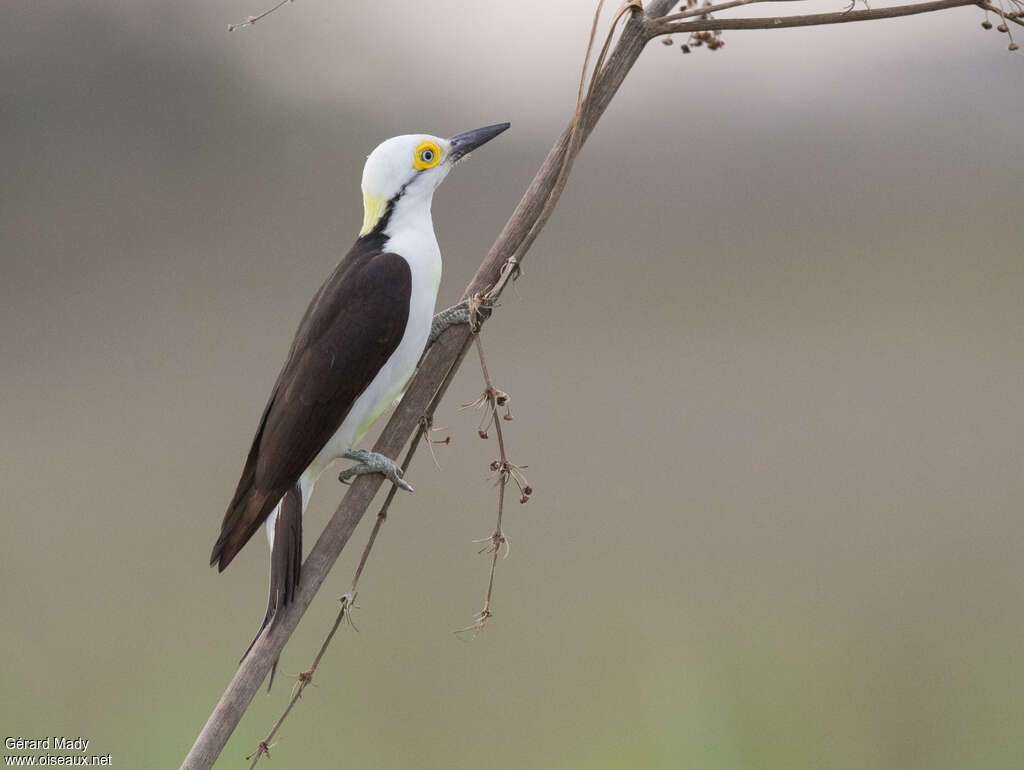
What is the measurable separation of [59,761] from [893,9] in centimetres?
145

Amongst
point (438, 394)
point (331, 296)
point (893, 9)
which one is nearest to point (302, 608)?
point (438, 394)

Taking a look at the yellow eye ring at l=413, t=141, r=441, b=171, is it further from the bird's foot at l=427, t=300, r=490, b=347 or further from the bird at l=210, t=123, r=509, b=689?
the bird's foot at l=427, t=300, r=490, b=347

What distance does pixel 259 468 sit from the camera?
1.46 meters

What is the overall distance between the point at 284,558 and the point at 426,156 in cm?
73

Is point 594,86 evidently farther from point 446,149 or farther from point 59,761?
point 59,761

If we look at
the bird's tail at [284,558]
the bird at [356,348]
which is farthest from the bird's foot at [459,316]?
the bird's tail at [284,558]

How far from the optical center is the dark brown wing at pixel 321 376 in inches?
56.4

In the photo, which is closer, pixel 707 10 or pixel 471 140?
pixel 707 10

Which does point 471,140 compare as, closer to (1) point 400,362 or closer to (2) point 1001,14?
(1) point 400,362

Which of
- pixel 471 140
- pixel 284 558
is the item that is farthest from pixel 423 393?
pixel 471 140

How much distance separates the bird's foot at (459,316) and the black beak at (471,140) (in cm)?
27

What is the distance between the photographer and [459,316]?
4.31 feet

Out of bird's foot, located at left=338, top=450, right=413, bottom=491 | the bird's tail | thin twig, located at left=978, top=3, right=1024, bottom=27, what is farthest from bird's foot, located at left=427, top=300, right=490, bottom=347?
thin twig, located at left=978, top=3, right=1024, bottom=27

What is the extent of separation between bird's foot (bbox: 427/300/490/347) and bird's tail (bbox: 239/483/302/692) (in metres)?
0.33
